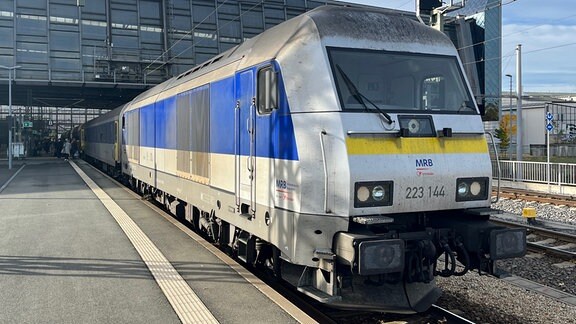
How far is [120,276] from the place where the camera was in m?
6.83

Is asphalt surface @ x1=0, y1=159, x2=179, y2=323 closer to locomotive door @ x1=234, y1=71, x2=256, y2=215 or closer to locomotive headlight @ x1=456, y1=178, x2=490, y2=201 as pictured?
locomotive door @ x1=234, y1=71, x2=256, y2=215

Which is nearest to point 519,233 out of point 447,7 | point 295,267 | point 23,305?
point 295,267

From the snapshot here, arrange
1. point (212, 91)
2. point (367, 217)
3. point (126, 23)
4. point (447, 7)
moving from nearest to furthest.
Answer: point (367, 217)
point (212, 91)
point (447, 7)
point (126, 23)

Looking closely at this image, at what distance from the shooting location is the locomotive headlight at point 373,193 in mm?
5191

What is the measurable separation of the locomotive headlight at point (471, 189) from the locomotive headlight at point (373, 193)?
0.98 m

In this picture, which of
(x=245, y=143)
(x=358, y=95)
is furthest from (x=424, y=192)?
(x=245, y=143)

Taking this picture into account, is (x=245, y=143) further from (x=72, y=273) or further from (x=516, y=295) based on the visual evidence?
(x=516, y=295)

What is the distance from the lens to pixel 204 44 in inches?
1539

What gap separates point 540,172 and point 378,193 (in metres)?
19.0

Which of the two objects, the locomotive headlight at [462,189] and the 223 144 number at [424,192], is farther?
the locomotive headlight at [462,189]

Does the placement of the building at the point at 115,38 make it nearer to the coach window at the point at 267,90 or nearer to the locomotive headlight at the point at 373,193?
the coach window at the point at 267,90

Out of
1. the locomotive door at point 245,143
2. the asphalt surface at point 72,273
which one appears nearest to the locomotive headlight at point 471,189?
the locomotive door at point 245,143

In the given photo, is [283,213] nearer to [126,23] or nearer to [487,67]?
[126,23]

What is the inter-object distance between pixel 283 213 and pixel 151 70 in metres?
34.6
